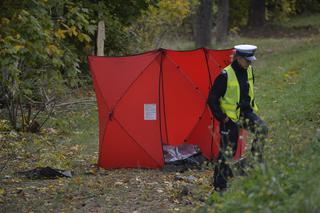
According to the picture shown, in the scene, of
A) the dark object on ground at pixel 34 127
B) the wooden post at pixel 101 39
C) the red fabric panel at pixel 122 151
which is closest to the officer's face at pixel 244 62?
the red fabric panel at pixel 122 151

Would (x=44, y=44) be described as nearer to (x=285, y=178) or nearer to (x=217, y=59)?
(x=217, y=59)

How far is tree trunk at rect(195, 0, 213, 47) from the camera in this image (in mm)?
29156

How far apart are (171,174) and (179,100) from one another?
47.3 inches

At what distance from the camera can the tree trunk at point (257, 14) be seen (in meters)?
37.3

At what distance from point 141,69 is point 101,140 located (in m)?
1.27

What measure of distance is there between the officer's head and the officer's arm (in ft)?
0.80

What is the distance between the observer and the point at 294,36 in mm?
31906

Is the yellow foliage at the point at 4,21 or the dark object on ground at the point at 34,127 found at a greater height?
the yellow foliage at the point at 4,21

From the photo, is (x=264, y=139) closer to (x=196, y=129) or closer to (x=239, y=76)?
(x=239, y=76)

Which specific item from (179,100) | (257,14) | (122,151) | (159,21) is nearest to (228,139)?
(179,100)

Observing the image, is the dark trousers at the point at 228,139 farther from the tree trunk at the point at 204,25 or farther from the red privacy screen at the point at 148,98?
the tree trunk at the point at 204,25

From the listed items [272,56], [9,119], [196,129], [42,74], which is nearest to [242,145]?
[196,129]

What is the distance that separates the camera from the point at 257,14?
3775 centimetres

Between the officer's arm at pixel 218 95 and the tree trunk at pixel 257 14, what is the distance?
29437 mm
